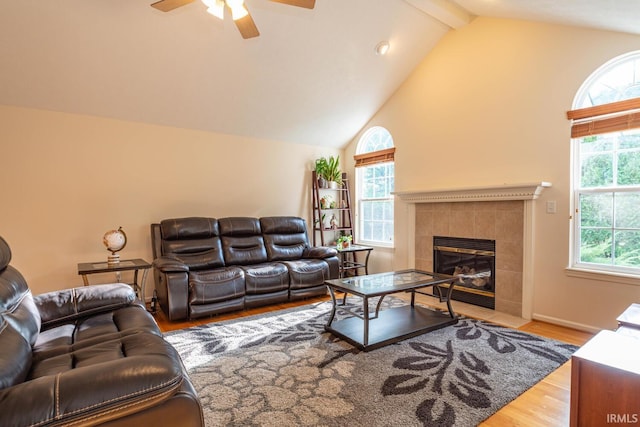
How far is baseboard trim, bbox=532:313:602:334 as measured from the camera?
10.3ft

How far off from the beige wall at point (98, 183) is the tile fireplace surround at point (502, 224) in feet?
8.86

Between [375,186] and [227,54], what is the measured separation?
2.98m

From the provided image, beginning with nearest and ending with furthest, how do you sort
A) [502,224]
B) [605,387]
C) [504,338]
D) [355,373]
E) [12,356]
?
[12,356] < [605,387] < [355,373] < [504,338] < [502,224]

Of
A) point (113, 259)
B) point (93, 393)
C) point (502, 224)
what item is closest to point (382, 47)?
point (502, 224)

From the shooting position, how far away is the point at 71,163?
148 inches

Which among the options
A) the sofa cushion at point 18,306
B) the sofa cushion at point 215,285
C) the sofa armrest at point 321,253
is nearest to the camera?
the sofa cushion at point 18,306

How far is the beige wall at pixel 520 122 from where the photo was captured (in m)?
3.18

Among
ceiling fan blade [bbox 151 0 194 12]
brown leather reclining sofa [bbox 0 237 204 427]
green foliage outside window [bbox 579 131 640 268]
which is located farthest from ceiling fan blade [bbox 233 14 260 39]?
green foliage outside window [bbox 579 131 640 268]

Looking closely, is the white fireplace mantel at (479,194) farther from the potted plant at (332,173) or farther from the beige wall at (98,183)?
the beige wall at (98,183)

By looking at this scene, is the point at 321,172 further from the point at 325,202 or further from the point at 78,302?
the point at 78,302

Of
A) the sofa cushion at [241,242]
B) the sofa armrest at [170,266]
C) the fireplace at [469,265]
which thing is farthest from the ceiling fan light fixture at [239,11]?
the fireplace at [469,265]

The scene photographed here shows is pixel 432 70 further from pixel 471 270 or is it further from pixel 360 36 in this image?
pixel 471 270

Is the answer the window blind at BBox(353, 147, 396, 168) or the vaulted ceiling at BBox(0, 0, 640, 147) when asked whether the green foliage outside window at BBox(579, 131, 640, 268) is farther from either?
the window blind at BBox(353, 147, 396, 168)

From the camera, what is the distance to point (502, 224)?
3.75 meters
